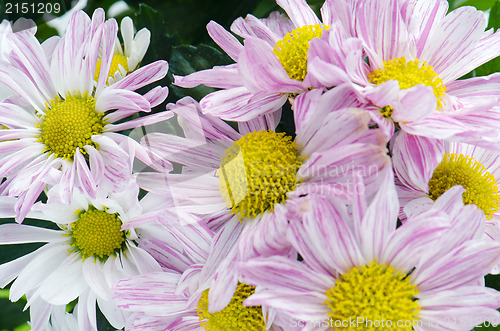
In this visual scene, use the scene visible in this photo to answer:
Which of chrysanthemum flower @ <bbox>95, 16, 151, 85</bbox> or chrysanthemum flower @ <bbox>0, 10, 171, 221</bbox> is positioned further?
chrysanthemum flower @ <bbox>95, 16, 151, 85</bbox>

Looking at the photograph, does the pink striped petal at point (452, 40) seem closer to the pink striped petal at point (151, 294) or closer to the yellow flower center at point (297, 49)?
the yellow flower center at point (297, 49)

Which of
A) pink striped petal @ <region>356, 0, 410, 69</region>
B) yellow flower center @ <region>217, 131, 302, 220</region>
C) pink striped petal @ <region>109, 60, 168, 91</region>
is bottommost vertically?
yellow flower center @ <region>217, 131, 302, 220</region>

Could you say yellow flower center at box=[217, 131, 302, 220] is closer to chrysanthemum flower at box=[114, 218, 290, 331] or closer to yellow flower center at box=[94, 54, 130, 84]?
chrysanthemum flower at box=[114, 218, 290, 331]

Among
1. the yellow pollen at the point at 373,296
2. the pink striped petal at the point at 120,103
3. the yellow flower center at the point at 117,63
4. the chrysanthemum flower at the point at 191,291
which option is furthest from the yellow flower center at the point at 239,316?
the yellow flower center at the point at 117,63

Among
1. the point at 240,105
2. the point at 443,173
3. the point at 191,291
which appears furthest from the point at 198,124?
the point at 443,173

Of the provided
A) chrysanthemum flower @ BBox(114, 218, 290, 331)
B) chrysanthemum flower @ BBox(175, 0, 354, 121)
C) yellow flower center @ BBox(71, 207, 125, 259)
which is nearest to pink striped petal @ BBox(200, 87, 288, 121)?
chrysanthemum flower @ BBox(175, 0, 354, 121)
